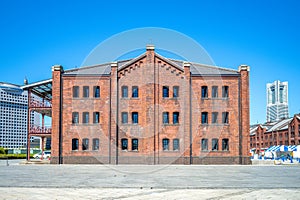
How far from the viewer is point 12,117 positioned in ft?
522

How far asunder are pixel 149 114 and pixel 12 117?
135 meters

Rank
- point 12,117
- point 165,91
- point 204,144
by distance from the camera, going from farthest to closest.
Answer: point 12,117 < point 165,91 < point 204,144

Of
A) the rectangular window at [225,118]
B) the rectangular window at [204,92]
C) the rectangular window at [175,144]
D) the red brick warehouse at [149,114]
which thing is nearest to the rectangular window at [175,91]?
the red brick warehouse at [149,114]

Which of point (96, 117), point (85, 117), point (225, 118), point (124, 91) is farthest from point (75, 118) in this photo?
point (225, 118)

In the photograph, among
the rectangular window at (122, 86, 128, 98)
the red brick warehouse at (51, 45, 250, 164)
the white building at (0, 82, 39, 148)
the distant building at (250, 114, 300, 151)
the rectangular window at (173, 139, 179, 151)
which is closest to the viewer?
the red brick warehouse at (51, 45, 250, 164)

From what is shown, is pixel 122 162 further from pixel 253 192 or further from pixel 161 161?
pixel 253 192

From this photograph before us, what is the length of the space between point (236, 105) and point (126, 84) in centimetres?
1168

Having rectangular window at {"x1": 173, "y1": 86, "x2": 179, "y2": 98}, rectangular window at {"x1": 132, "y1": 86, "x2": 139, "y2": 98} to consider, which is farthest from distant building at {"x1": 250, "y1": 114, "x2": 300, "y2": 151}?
rectangular window at {"x1": 132, "y1": 86, "x2": 139, "y2": 98}

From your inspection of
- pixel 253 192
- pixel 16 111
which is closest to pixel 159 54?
pixel 253 192

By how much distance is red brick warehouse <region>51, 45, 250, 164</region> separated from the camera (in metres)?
38.2

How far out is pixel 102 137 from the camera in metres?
38.4

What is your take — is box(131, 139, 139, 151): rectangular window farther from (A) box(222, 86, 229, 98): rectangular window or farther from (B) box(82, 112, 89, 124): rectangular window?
(A) box(222, 86, 229, 98): rectangular window

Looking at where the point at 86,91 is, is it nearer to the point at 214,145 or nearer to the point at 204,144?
the point at 204,144

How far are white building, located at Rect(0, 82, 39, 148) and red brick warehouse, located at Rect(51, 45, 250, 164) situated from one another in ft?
337
